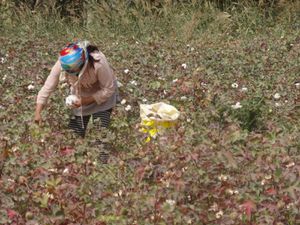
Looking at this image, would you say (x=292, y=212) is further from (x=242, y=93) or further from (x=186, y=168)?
(x=242, y=93)

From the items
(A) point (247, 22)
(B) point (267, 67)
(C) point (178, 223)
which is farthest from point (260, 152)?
(A) point (247, 22)

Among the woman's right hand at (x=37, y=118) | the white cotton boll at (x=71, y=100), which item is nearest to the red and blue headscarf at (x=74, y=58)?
the white cotton boll at (x=71, y=100)

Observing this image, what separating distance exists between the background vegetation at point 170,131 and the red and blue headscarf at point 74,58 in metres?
0.51

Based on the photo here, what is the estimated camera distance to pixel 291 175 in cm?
397

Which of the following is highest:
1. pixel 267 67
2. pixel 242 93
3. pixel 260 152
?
pixel 260 152

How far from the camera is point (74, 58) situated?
5.79m

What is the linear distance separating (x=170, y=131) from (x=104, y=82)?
54.0 inches

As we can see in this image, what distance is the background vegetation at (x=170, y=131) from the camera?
3955 mm

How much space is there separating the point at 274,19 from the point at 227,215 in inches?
380

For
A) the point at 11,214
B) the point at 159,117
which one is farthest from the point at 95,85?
the point at 11,214

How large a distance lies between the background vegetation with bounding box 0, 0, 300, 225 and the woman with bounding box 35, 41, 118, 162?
0.49 feet

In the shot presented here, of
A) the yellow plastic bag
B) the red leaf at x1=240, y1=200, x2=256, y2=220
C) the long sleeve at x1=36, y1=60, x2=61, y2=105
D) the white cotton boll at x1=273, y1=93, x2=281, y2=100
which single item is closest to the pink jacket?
the long sleeve at x1=36, y1=60, x2=61, y2=105

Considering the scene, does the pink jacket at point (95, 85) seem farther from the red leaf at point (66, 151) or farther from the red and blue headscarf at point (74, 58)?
the red leaf at point (66, 151)

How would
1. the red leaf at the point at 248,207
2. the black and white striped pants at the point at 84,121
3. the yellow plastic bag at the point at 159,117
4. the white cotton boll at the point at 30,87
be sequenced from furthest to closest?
the white cotton boll at the point at 30,87, the black and white striped pants at the point at 84,121, the yellow plastic bag at the point at 159,117, the red leaf at the point at 248,207
